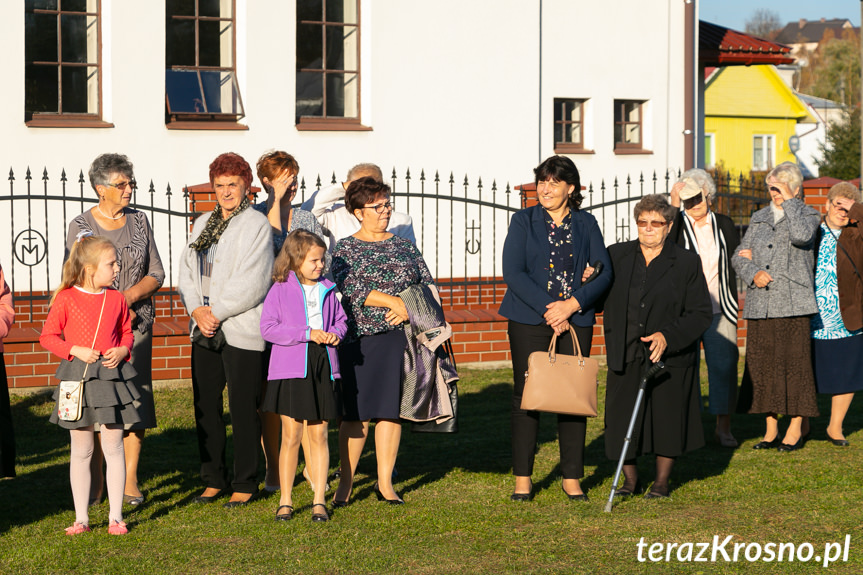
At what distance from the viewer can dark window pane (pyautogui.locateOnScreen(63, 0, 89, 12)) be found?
1378 centimetres

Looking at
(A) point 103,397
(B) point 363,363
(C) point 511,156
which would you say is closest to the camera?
(A) point 103,397

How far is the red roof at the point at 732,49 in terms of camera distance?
19.4 m

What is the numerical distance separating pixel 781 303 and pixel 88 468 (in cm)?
465

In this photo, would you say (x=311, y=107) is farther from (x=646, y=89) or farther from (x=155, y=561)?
(x=155, y=561)

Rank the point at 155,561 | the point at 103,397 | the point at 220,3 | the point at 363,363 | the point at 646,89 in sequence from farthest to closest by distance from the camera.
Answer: the point at 646,89 < the point at 220,3 < the point at 363,363 < the point at 103,397 < the point at 155,561

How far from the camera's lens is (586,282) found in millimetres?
6625

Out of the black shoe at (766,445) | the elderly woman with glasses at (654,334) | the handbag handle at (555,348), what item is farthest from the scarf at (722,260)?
the handbag handle at (555,348)

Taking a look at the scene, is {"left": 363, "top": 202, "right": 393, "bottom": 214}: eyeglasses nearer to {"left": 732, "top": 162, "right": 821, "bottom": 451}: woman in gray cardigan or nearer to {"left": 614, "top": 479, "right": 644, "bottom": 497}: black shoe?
{"left": 614, "top": 479, "right": 644, "bottom": 497}: black shoe

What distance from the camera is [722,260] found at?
26.7ft

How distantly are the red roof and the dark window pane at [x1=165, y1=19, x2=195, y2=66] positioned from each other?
28.4 feet

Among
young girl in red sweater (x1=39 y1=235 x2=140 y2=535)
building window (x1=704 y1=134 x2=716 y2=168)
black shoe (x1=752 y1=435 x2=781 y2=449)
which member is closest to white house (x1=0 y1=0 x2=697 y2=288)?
black shoe (x1=752 y1=435 x2=781 y2=449)

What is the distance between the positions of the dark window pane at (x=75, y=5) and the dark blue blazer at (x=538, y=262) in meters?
8.88

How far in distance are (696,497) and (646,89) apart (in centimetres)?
1147

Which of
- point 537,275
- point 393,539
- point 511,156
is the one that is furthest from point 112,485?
point 511,156
